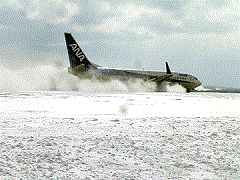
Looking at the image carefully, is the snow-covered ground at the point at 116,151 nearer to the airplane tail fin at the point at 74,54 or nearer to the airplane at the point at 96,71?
the airplane at the point at 96,71

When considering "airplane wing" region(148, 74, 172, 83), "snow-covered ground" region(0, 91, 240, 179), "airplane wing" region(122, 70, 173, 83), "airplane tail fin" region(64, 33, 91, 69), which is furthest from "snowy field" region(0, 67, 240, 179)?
"airplane wing" region(148, 74, 172, 83)

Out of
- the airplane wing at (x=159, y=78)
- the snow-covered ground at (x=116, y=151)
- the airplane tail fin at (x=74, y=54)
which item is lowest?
the snow-covered ground at (x=116, y=151)

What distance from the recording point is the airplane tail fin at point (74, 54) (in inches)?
1593

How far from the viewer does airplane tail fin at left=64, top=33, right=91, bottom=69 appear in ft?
133

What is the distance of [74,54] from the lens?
4066 cm

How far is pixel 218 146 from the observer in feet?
20.9

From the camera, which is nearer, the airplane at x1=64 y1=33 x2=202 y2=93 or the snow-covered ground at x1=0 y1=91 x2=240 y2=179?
the snow-covered ground at x1=0 y1=91 x2=240 y2=179

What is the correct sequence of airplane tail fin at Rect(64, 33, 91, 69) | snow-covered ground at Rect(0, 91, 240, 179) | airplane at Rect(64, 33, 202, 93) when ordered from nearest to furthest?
snow-covered ground at Rect(0, 91, 240, 179), airplane at Rect(64, 33, 202, 93), airplane tail fin at Rect(64, 33, 91, 69)

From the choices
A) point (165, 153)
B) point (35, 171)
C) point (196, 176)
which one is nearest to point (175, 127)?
point (165, 153)

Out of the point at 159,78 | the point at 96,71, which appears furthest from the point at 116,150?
the point at 159,78

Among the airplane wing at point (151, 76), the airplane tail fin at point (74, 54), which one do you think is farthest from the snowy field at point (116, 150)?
the airplane wing at point (151, 76)

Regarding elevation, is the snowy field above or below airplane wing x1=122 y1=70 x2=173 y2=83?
below

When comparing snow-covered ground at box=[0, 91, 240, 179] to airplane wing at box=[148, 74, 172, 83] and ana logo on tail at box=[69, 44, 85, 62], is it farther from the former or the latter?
airplane wing at box=[148, 74, 172, 83]

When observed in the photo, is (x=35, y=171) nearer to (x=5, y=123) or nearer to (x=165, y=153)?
(x=165, y=153)
